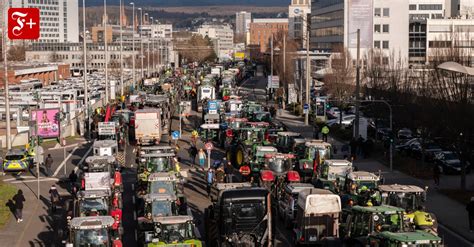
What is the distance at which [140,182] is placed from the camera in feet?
113

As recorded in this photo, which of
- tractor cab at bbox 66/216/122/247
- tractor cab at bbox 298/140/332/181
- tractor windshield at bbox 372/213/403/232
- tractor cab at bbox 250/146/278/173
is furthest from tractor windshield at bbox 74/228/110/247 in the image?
tractor cab at bbox 298/140/332/181

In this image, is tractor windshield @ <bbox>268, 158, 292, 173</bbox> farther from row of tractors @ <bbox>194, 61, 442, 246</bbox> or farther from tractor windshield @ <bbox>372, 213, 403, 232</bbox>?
tractor windshield @ <bbox>372, 213, 403, 232</bbox>

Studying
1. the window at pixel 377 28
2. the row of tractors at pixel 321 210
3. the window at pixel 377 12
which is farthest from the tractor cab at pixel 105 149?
the window at pixel 377 12

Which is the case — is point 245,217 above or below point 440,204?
above

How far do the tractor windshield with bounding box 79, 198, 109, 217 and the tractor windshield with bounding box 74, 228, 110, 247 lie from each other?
477 cm

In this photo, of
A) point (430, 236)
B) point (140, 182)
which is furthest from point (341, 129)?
point (430, 236)

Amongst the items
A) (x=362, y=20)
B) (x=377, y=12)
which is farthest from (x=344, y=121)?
(x=377, y=12)

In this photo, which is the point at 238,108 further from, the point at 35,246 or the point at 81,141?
the point at 35,246

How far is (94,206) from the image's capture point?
2788 centimetres

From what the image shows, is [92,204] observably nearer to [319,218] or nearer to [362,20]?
[319,218]

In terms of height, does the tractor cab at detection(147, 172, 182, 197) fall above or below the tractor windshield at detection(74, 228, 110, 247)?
above

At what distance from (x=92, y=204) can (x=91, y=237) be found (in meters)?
5.24

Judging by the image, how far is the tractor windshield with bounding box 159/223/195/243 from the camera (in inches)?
886

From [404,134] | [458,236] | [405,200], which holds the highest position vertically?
[405,200]
